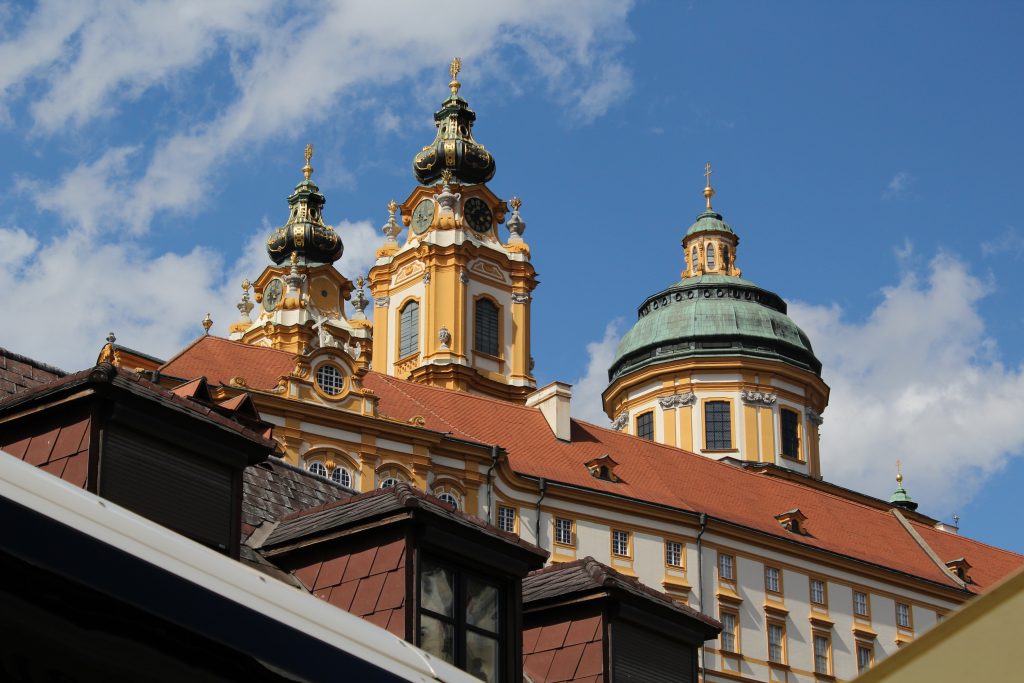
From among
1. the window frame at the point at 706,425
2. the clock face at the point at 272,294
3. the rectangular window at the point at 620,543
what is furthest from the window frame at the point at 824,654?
the clock face at the point at 272,294

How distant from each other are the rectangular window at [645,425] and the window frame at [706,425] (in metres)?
2.49

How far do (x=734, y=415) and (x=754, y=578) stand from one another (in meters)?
19.0

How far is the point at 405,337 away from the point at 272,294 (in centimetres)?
1697

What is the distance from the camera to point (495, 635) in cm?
1398

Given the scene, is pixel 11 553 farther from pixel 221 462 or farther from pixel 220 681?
pixel 221 462

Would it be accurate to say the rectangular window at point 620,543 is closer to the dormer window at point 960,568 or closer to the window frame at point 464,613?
the dormer window at point 960,568

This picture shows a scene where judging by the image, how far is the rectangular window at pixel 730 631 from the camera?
56.2 metres

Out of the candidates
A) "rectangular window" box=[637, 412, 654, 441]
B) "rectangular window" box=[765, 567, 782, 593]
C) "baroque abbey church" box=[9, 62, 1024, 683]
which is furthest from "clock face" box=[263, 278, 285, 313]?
"rectangular window" box=[765, 567, 782, 593]

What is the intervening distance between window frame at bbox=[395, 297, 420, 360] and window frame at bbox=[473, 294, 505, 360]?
238cm

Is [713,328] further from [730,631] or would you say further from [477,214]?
[730,631]

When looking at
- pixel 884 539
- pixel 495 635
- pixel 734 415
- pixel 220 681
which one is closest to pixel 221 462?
pixel 495 635

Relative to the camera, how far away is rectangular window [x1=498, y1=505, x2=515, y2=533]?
5381 cm

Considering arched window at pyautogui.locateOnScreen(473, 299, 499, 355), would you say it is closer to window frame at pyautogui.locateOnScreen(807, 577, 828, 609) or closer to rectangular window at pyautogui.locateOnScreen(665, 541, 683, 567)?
rectangular window at pyautogui.locateOnScreen(665, 541, 683, 567)

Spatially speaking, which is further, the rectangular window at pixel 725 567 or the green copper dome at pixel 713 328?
the green copper dome at pixel 713 328
